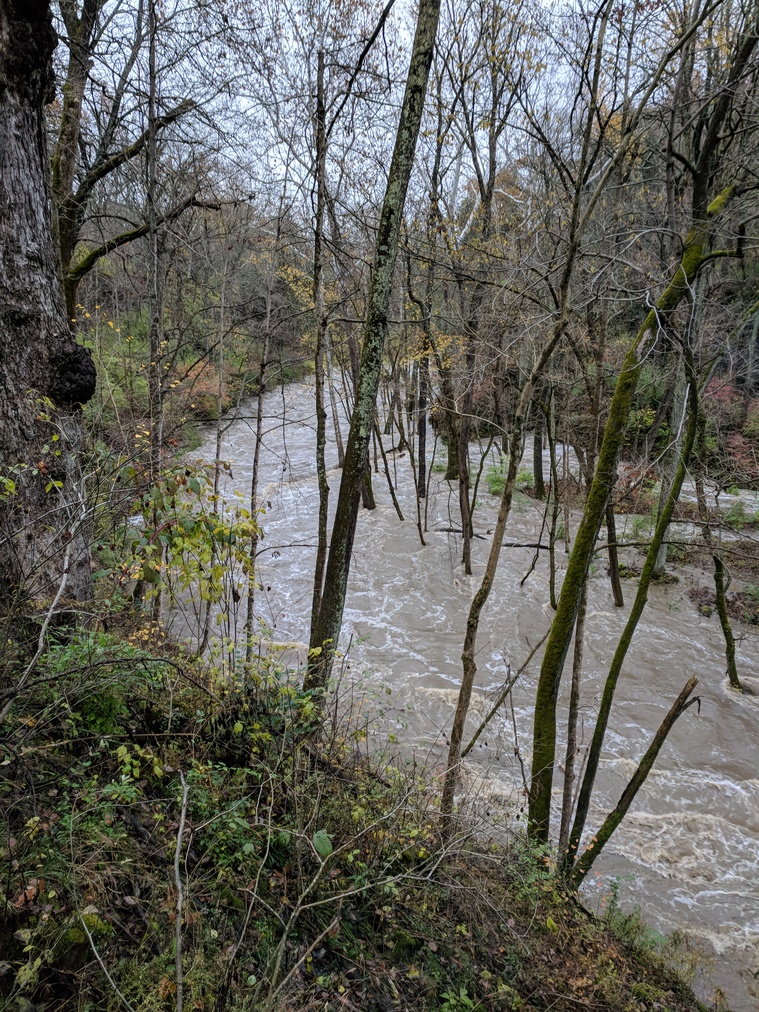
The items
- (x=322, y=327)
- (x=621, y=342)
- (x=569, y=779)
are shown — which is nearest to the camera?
(x=569, y=779)

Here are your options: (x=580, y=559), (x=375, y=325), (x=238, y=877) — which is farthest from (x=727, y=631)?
(x=238, y=877)

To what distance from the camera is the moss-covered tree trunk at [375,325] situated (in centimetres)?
420

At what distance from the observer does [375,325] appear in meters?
4.47

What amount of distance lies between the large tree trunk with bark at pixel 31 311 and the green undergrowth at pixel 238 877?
106 centimetres

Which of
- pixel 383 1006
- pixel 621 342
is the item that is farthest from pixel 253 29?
pixel 621 342

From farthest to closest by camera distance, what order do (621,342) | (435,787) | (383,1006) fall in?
(621,342) < (435,787) < (383,1006)

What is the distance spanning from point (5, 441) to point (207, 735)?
7.82ft

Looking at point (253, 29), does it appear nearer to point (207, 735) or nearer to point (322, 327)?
point (322, 327)

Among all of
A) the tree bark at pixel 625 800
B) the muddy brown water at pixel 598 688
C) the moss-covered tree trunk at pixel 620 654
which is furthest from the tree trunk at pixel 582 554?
the muddy brown water at pixel 598 688

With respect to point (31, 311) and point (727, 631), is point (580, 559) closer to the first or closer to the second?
point (31, 311)

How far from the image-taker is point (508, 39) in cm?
716

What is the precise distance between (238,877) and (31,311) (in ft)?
12.6

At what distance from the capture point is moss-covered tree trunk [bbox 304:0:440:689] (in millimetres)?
4199

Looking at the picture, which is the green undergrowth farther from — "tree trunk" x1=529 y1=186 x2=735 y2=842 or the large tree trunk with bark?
the large tree trunk with bark
